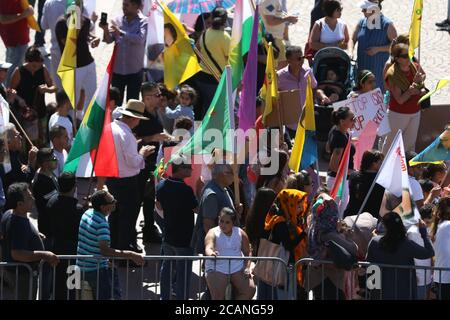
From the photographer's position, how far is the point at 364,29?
2155 cm

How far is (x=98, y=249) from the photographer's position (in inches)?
589

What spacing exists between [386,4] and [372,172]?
10499 mm

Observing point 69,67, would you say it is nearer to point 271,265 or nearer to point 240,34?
point 240,34

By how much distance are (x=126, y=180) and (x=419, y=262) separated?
327 cm

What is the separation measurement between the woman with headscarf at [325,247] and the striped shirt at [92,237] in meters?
1.84

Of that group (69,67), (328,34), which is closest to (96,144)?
(69,67)

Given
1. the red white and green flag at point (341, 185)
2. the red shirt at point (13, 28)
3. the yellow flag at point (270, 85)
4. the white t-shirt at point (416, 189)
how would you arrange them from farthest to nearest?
the red shirt at point (13, 28), the yellow flag at point (270, 85), the white t-shirt at point (416, 189), the red white and green flag at point (341, 185)

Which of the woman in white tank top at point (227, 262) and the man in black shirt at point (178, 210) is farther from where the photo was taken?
the man in black shirt at point (178, 210)

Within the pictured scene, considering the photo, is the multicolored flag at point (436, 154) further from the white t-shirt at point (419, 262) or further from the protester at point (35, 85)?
the protester at point (35, 85)

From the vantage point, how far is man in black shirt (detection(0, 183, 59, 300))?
14.7 m

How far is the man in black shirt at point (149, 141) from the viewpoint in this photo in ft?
58.2

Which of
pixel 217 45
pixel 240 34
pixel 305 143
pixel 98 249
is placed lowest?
pixel 98 249

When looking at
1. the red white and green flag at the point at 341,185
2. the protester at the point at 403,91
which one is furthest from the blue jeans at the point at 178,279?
the protester at the point at 403,91

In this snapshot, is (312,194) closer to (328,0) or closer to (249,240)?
(249,240)
